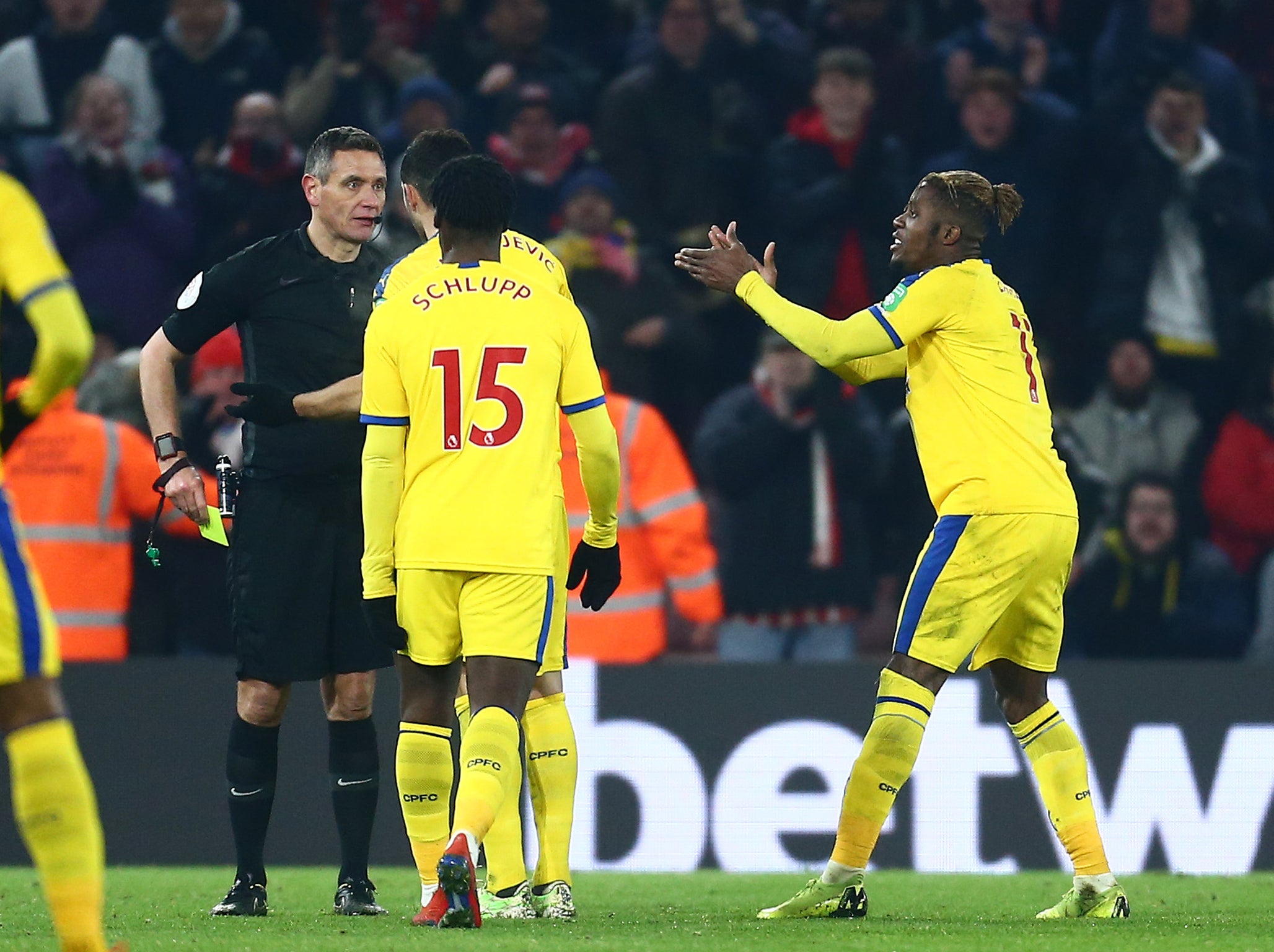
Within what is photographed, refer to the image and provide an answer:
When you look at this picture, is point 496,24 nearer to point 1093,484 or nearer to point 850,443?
point 850,443

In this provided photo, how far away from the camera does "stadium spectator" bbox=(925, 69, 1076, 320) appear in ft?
33.9

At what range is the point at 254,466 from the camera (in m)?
5.85

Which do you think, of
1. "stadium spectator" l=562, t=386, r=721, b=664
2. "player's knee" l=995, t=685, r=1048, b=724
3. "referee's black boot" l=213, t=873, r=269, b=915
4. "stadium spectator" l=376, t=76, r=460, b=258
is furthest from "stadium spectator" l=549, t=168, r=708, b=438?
"referee's black boot" l=213, t=873, r=269, b=915

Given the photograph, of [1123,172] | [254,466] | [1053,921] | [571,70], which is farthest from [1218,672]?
[571,70]

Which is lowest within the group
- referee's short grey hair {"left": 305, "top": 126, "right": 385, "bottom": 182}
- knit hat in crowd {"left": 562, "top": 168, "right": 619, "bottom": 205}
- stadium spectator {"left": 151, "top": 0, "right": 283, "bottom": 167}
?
referee's short grey hair {"left": 305, "top": 126, "right": 385, "bottom": 182}

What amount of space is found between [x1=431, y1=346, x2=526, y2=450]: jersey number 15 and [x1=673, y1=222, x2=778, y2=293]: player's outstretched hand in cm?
86

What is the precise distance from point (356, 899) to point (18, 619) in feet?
7.19

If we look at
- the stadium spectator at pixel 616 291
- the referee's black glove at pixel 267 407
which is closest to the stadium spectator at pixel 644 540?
the stadium spectator at pixel 616 291

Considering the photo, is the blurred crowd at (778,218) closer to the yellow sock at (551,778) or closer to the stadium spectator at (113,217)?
the stadium spectator at (113,217)

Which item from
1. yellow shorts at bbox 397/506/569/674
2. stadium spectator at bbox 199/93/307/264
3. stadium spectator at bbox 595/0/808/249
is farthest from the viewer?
stadium spectator at bbox 595/0/808/249

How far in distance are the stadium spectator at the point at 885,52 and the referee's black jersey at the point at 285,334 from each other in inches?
221

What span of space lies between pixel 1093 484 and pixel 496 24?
14.1ft

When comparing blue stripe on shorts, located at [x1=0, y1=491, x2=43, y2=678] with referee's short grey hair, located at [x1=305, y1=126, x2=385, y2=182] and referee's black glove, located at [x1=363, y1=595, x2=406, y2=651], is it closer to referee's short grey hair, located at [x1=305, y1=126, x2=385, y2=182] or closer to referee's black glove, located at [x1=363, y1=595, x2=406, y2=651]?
referee's black glove, located at [x1=363, y1=595, x2=406, y2=651]

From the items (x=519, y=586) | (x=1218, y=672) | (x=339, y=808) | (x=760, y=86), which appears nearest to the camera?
(x=519, y=586)
